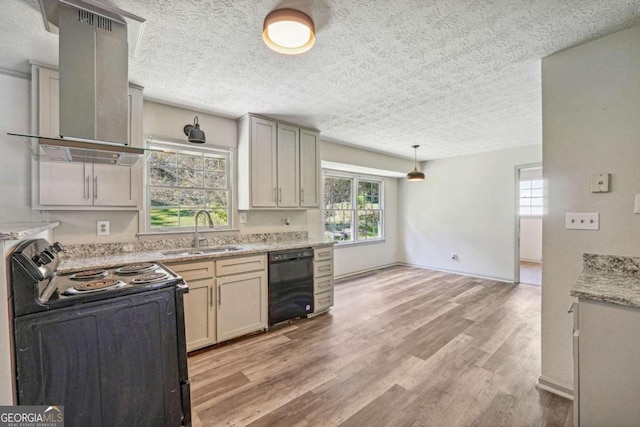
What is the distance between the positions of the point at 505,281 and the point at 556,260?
353cm

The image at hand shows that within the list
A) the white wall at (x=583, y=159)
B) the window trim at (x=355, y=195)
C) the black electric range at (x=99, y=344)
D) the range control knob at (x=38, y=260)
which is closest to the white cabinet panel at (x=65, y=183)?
the black electric range at (x=99, y=344)

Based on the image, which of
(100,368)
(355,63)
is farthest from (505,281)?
(100,368)

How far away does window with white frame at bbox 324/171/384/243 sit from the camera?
519cm

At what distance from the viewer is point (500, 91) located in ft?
8.71

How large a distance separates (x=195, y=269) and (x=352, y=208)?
3.64 metres

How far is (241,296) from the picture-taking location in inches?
110

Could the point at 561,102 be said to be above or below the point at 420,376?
above

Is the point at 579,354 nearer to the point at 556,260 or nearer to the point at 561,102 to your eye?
the point at 556,260

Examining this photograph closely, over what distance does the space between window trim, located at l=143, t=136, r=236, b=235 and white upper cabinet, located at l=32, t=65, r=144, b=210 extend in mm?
193

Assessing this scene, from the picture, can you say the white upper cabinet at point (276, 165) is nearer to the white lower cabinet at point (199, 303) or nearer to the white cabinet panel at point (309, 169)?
the white cabinet panel at point (309, 169)

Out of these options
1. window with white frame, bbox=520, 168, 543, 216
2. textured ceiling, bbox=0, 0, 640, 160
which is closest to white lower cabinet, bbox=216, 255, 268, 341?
textured ceiling, bbox=0, 0, 640, 160

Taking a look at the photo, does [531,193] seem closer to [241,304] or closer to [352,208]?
[352,208]

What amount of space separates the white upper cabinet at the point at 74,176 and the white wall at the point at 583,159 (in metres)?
3.40

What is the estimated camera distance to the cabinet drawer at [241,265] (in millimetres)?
2654
